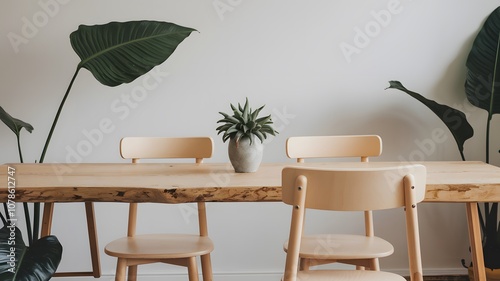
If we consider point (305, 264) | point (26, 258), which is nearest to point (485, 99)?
point (305, 264)

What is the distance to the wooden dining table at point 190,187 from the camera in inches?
70.7


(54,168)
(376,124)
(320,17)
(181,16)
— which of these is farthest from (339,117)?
(54,168)

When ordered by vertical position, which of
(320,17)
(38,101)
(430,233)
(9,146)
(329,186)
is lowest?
(430,233)

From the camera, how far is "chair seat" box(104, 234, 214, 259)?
218cm

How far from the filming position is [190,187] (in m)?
1.79

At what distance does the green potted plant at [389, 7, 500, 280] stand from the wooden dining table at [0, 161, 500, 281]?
906 millimetres

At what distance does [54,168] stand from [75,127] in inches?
41.6

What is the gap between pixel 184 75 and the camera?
333 cm

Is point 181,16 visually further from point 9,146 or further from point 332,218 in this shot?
point 332,218

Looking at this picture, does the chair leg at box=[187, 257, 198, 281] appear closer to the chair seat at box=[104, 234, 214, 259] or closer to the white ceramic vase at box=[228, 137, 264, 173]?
the chair seat at box=[104, 234, 214, 259]
